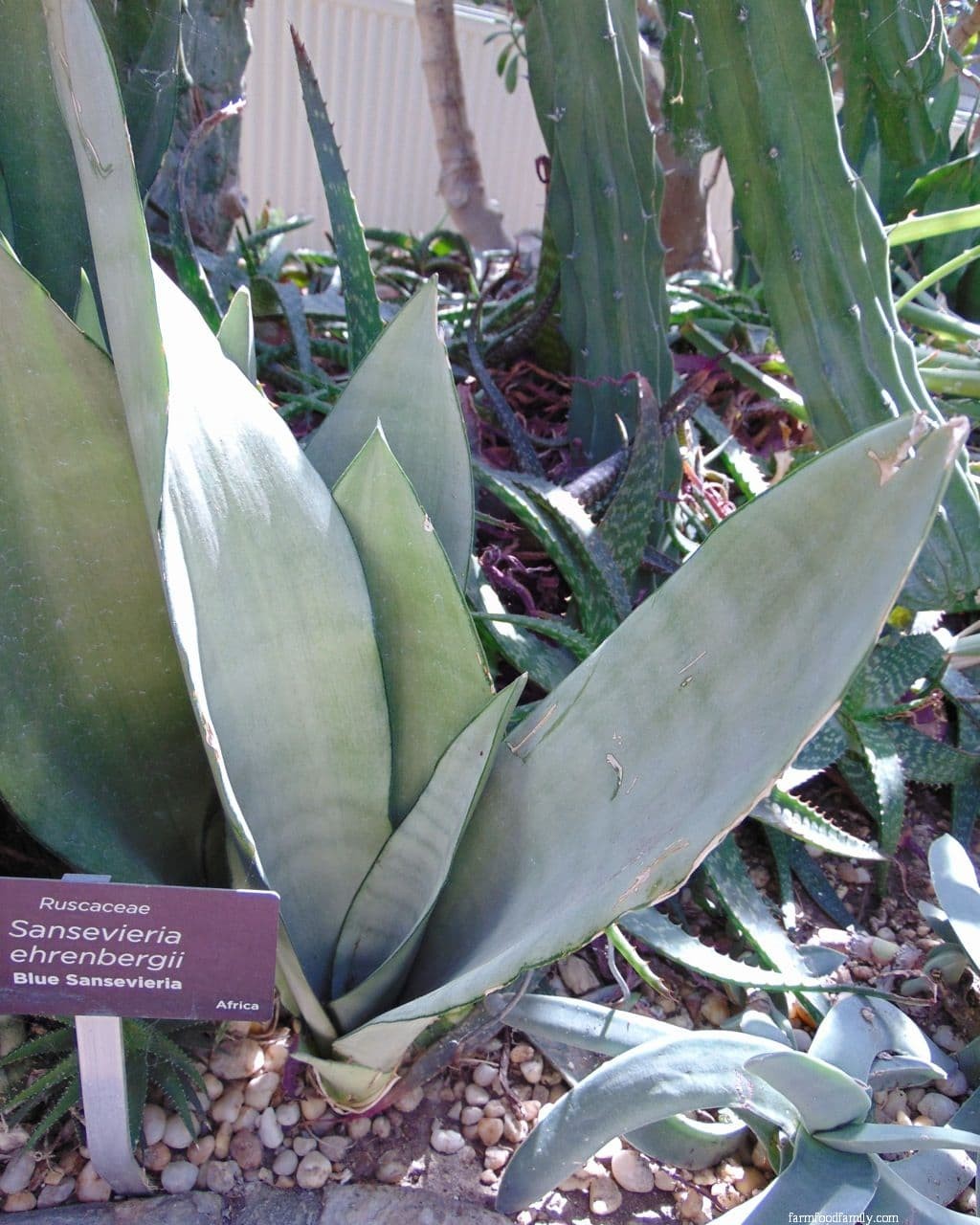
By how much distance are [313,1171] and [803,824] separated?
516 millimetres

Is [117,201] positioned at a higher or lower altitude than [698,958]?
higher

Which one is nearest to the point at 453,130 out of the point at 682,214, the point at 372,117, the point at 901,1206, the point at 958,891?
the point at 682,214

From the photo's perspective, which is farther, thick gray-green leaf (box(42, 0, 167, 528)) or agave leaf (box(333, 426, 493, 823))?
agave leaf (box(333, 426, 493, 823))

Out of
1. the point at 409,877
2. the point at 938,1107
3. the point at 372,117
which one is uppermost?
the point at 372,117

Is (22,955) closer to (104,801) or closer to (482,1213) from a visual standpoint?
(104,801)

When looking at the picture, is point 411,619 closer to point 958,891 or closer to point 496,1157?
point 496,1157

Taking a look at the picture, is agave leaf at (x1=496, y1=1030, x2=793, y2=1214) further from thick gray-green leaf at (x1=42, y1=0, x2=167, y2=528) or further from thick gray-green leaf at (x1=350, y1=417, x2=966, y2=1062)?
thick gray-green leaf at (x1=42, y1=0, x2=167, y2=528)

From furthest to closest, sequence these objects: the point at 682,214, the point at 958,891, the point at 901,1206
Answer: the point at 682,214, the point at 958,891, the point at 901,1206

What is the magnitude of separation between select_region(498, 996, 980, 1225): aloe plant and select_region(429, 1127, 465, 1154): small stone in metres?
0.08

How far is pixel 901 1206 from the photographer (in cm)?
62

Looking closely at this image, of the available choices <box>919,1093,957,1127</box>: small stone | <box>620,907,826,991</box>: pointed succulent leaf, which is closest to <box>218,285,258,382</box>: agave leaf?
<box>620,907,826,991</box>: pointed succulent leaf

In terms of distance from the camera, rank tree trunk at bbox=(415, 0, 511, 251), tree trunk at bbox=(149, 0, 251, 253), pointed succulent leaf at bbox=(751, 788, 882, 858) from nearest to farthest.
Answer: pointed succulent leaf at bbox=(751, 788, 882, 858) → tree trunk at bbox=(149, 0, 251, 253) → tree trunk at bbox=(415, 0, 511, 251)

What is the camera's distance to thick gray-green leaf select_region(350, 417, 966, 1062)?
17.6 inches

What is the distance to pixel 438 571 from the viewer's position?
62 cm
